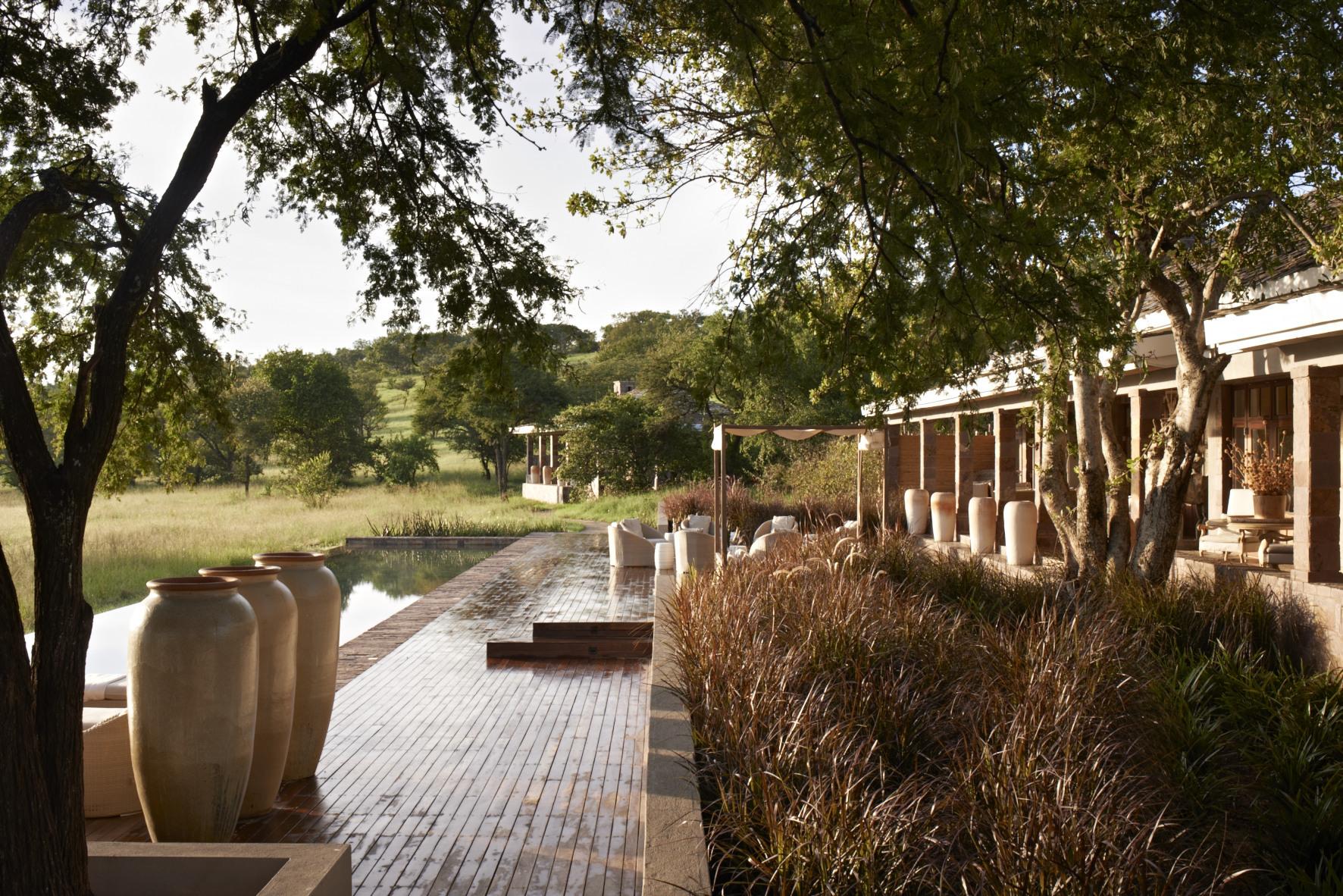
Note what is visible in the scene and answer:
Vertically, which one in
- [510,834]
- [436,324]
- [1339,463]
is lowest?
[510,834]

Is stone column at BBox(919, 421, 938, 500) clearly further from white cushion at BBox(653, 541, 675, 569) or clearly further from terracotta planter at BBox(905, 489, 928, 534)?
white cushion at BBox(653, 541, 675, 569)

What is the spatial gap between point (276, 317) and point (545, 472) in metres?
29.8

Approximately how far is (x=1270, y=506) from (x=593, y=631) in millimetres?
6606

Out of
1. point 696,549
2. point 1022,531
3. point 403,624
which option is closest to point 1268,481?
point 1022,531

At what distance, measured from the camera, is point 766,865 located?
12.2 feet

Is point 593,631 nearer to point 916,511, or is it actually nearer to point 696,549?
point 696,549

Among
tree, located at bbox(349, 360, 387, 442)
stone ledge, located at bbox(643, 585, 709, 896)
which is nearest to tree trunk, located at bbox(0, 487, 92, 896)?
stone ledge, located at bbox(643, 585, 709, 896)

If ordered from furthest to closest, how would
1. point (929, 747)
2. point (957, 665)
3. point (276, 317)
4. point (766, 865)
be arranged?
point (276, 317)
point (957, 665)
point (929, 747)
point (766, 865)

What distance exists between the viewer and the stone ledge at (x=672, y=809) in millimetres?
3545

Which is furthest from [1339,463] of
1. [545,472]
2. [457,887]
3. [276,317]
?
[545,472]

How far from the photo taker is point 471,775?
553 centimetres

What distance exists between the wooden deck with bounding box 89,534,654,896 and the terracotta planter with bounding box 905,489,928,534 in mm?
8840

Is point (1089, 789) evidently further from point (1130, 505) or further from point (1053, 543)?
point (1053, 543)

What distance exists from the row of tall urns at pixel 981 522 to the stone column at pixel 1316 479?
381cm
